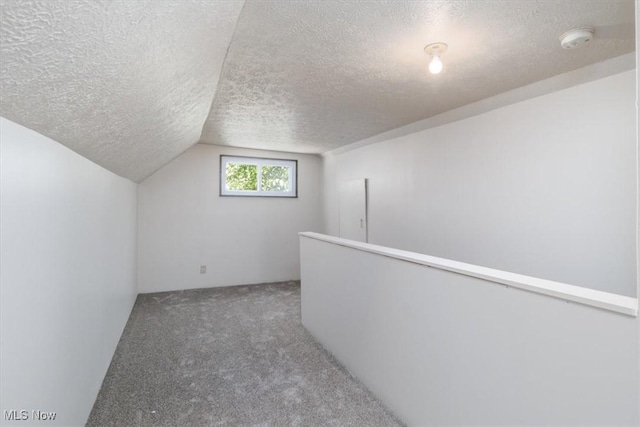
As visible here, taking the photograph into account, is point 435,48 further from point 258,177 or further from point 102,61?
point 258,177

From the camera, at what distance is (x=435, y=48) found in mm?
1805

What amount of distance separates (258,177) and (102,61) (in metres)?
4.13

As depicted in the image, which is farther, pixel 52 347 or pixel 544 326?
pixel 52 347

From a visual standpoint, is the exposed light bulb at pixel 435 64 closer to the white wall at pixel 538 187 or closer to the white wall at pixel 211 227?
the white wall at pixel 538 187

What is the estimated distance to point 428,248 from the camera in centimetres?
332

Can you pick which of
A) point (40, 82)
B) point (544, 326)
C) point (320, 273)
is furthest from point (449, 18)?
point (320, 273)

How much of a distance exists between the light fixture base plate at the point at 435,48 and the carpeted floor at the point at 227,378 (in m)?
2.12

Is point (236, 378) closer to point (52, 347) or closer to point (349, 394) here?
point (349, 394)

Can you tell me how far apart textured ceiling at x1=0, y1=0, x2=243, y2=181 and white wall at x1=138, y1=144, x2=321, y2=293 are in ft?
9.07

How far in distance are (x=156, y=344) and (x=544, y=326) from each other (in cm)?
284

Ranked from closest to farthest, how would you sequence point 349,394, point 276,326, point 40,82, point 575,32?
point 40,82, point 575,32, point 349,394, point 276,326

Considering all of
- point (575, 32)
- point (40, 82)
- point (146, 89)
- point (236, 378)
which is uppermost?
point (575, 32)

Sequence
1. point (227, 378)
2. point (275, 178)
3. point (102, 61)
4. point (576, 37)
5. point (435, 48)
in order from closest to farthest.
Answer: point (102, 61)
point (576, 37)
point (435, 48)
point (227, 378)
point (275, 178)

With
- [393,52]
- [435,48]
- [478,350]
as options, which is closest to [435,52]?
[435,48]
